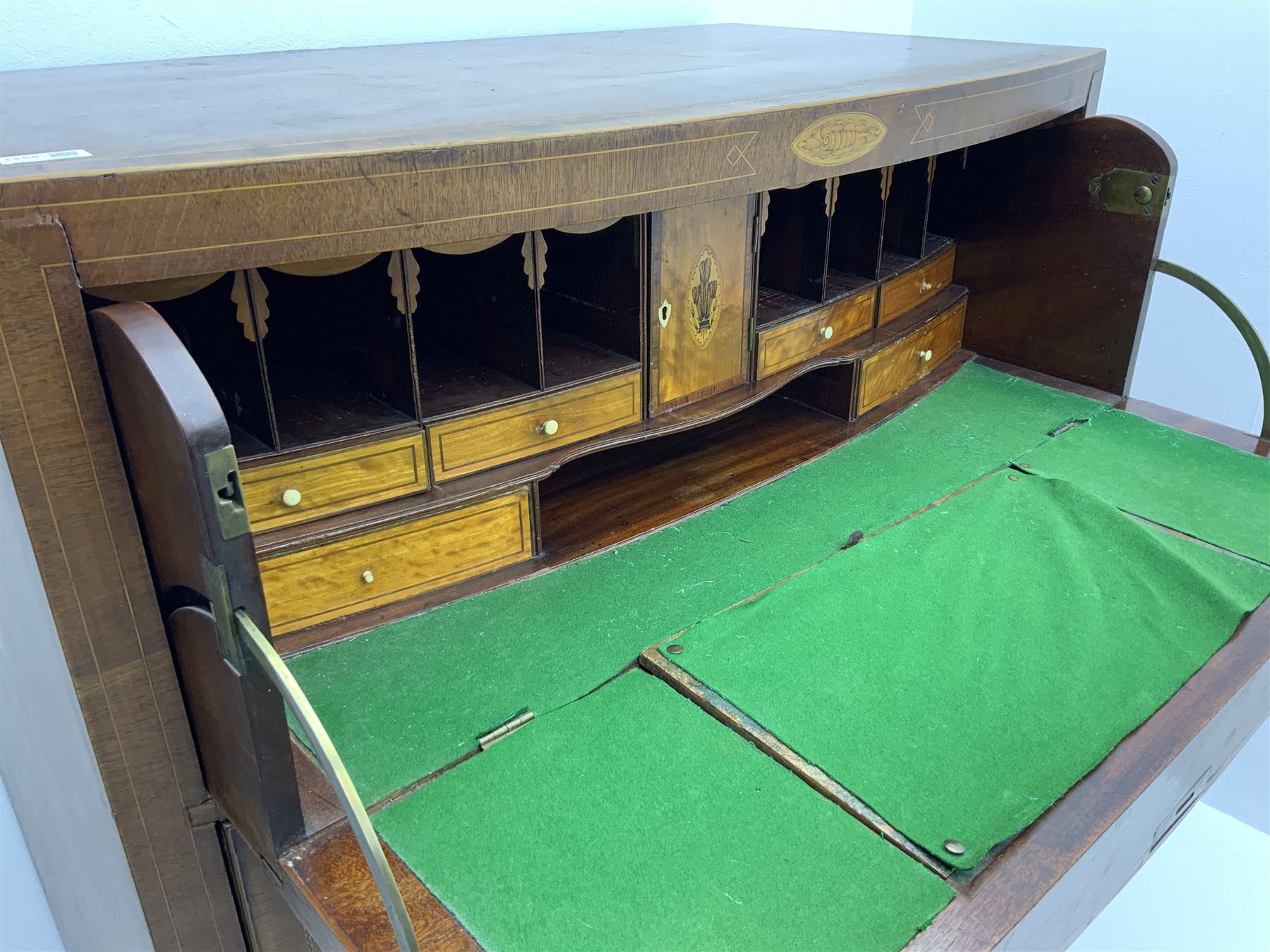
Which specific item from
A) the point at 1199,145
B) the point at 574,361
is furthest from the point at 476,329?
the point at 1199,145

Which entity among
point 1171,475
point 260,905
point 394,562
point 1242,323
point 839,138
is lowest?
point 260,905

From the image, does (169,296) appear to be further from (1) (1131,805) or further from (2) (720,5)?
(2) (720,5)

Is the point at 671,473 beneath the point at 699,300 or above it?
beneath

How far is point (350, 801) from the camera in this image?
793 mm

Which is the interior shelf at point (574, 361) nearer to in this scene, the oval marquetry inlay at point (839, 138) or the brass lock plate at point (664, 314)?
the brass lock plate at point (664, 314)

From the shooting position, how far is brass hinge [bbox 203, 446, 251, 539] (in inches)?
30.2

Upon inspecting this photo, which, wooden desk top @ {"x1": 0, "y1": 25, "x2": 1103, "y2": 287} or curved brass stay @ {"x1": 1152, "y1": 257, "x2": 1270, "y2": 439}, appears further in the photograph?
curved brass stay @ {"x1": 1152, "y1": 257, "x2": 1270, "y2": 439}

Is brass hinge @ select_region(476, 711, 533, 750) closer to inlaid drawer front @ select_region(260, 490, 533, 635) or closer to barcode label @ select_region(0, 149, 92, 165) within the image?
inlaid drawer front @ select_region(260, 490, 533, 635)

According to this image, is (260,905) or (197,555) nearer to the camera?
(197,555)

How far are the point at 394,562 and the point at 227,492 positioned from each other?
458 mm

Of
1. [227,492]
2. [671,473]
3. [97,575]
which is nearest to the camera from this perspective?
[227,492]

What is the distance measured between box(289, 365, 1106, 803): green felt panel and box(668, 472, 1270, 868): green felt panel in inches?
3.1

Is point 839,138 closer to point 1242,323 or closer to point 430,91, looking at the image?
point 430,91

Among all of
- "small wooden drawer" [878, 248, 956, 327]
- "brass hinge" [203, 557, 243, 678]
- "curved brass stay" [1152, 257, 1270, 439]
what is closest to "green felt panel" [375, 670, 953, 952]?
"brass hinge" [203, 557, 243, 678]
